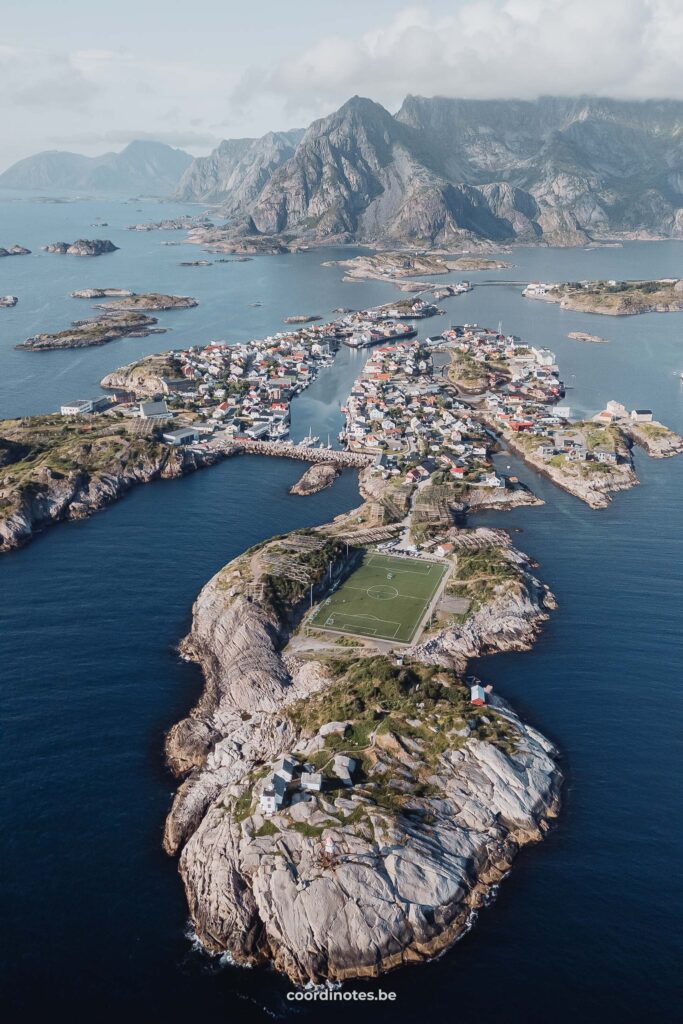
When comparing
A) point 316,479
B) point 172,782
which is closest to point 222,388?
point 316,479

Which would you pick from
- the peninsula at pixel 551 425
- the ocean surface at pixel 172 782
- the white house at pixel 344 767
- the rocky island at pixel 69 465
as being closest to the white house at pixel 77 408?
the rocky island at pixel 69 465

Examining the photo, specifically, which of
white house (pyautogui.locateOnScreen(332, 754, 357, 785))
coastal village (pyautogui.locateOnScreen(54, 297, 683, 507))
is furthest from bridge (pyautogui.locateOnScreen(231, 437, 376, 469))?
white house (pyautogui.locateOnScreen(332, 754, 357, 785))

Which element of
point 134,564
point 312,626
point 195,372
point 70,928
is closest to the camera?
point 70,928

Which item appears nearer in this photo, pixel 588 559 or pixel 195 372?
pixel 588 559

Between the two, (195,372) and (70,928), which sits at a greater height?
(195,372)

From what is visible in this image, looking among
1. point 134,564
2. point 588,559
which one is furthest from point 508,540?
point 134,564

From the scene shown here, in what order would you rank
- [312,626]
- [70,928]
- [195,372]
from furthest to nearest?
[195,372] < [312,626] < [70,928]

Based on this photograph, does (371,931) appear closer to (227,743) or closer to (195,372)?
(227,743)
